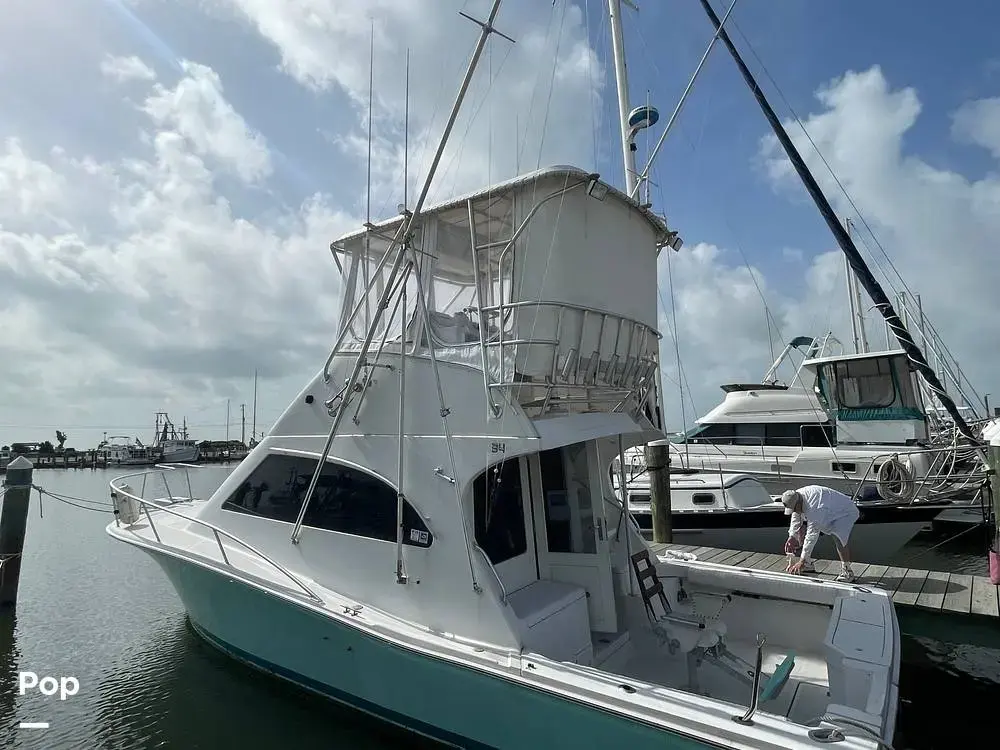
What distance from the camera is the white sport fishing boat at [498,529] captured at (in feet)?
12.8

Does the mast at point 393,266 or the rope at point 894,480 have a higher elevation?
the mast at point 393,266

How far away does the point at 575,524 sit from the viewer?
16.9 feet

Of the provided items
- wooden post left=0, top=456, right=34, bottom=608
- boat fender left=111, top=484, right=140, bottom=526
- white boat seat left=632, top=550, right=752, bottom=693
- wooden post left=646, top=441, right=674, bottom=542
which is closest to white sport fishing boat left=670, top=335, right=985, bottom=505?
wooden post left=646, top=441, right=674, bottom=542

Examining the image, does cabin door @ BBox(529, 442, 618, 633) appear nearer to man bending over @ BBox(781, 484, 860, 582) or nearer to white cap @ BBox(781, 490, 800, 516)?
white cap @ BBox(781, 490, 800, 516)

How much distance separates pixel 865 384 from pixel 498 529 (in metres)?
13.3

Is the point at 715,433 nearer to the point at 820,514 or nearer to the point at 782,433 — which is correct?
the point at 782,433

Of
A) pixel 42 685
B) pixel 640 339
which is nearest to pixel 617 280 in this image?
pixel 640 339

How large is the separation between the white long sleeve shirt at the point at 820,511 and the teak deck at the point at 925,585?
452 mm

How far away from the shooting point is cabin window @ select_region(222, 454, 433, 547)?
178 inches

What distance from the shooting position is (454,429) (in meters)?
4.32

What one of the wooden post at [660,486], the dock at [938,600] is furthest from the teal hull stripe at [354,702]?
the wooden post at [660,486]

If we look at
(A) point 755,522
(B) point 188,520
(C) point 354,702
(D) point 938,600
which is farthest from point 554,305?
(A) point 755,522

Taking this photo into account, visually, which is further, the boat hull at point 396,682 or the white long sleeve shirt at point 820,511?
the white long sleeve shirt at point 820,511

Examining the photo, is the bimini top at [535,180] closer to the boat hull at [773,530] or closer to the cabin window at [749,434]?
the boat hull at [773,530]
